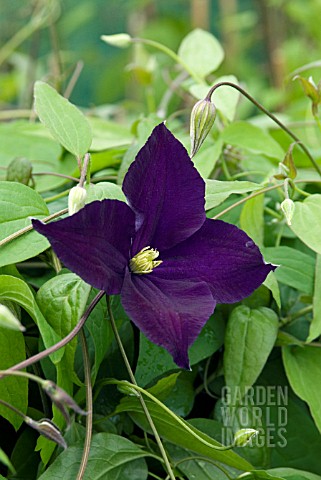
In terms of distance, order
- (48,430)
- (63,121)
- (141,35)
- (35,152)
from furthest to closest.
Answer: (141,35) < (35,152) < (63,121) < (48,430)

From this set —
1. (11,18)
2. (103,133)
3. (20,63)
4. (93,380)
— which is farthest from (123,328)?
(11,18)

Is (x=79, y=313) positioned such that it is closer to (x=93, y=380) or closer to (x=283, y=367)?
(x=93, y=380)

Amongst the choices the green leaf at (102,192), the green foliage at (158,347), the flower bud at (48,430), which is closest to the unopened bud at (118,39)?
the green foliage at (158,347)

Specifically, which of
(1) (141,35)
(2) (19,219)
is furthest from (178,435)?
(1) (141,35)

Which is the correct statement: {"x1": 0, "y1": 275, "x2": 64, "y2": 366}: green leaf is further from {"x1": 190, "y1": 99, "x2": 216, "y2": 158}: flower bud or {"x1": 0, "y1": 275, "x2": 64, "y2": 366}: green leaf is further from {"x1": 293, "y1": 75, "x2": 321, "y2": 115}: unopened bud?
{"x1": 293, "y1": 75, "x2": 321, "y2": 115}: unopened bud

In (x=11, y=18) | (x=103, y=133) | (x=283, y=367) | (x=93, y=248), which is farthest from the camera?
(x=11, y=18)

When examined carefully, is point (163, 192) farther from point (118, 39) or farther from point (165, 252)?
point (118, 39)

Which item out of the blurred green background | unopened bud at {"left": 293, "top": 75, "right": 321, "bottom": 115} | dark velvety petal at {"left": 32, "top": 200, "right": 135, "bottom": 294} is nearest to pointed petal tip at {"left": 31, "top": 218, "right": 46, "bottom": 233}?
dark velvety petal at {"left": 32, "top": 200, "right": 135, "bottom": 294}
